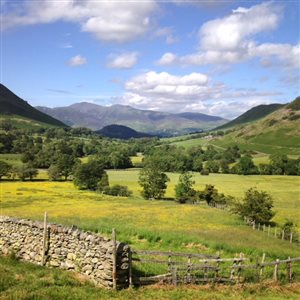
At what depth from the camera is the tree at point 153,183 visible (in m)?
105

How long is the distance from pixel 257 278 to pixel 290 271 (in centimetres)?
289

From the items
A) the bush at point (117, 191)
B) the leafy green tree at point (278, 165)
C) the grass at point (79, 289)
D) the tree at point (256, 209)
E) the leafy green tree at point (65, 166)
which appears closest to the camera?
the grass at point (79, 289)

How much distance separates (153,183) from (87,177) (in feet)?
72.1

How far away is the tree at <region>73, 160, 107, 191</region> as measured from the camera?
115m

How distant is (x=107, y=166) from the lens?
197 m

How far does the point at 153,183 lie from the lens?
346 ft

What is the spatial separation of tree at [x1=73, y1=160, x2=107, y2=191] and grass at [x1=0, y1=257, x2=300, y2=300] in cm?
9239

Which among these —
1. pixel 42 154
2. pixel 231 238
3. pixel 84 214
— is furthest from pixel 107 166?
pixel 231 238

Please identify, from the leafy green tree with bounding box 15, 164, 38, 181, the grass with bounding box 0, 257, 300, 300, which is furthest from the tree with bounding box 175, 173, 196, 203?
the grass with bounding box 0, 257, 300, 300

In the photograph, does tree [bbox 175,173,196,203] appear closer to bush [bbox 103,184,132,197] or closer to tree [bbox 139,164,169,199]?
tree [bbox 139,164,169,199]

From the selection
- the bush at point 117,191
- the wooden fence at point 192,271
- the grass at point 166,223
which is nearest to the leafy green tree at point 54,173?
the grass at point 166,223

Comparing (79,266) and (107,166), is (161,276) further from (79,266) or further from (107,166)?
(107,166)

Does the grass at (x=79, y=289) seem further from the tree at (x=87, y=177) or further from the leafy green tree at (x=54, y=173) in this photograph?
the leafy green tree at (x=54, y=173)

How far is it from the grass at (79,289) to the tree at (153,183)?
8180 centimetres
